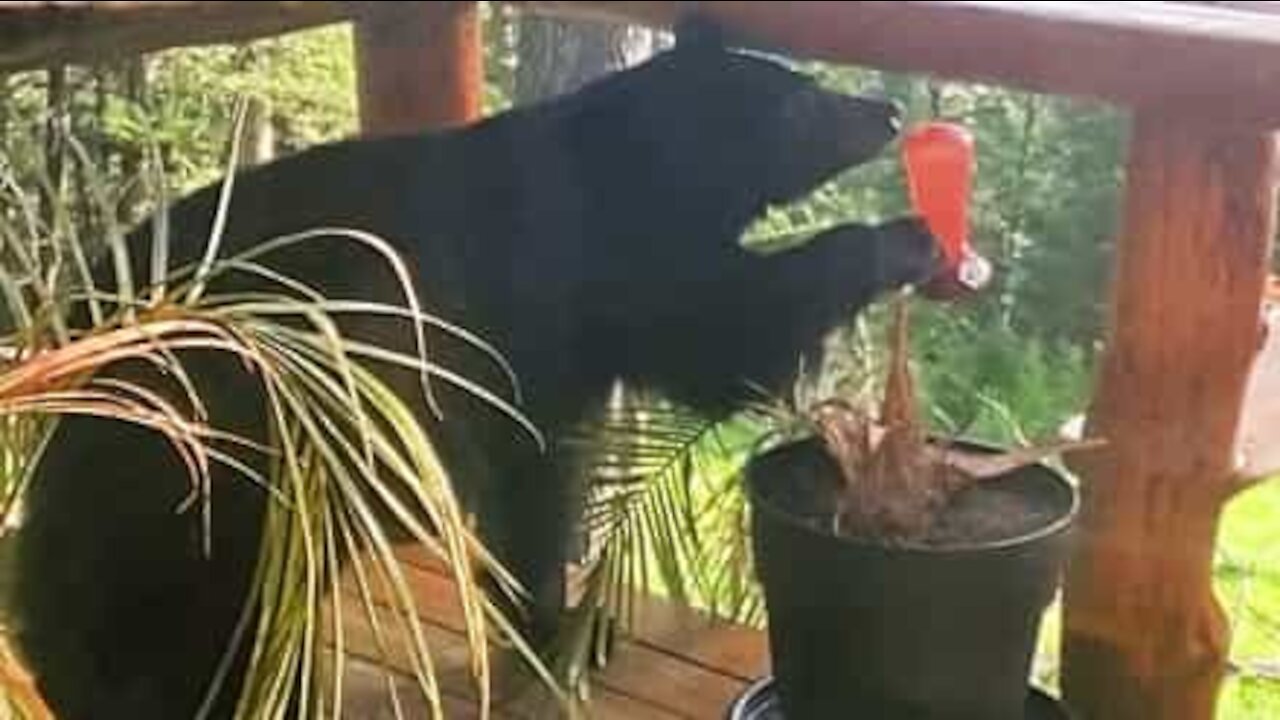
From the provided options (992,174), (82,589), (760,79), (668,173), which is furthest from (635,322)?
(82,589)

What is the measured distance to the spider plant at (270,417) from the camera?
124cm

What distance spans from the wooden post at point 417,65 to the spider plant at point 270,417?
0.57 feet

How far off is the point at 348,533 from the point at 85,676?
418 mm

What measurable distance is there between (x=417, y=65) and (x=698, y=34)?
0.37 meters

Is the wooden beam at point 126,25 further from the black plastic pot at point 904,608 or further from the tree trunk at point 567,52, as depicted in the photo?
the black plastic pot at point 904,608

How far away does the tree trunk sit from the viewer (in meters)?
1.75

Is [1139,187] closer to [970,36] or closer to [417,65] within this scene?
[970,36]

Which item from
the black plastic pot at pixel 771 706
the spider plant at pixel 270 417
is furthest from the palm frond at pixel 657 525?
the spider plant at pixel 270 417

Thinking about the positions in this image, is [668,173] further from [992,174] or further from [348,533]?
[348,533]

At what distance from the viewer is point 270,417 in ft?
5.06

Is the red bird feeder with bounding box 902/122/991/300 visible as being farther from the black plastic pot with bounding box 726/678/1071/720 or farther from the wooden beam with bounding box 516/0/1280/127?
the black plastic pot with bounding box 726/678/1071/720

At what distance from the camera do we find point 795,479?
5.81ft

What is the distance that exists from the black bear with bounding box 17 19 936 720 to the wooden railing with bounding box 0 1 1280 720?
0.13m

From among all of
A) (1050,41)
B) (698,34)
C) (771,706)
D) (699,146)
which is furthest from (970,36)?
(771,706)
